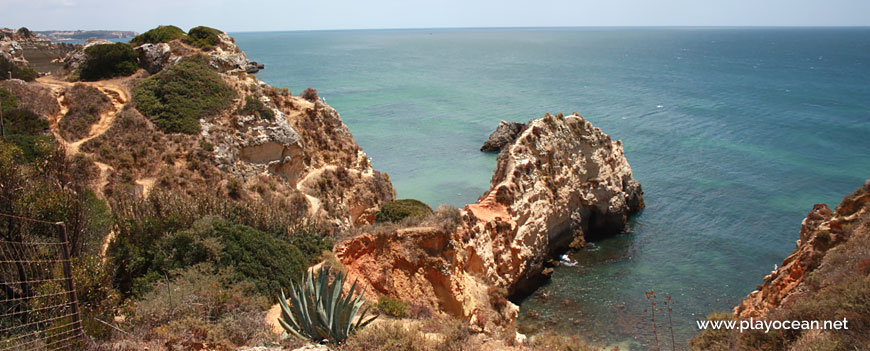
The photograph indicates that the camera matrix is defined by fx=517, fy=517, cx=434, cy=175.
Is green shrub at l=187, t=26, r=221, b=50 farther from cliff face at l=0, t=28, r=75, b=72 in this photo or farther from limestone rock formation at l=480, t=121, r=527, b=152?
limestone rock formation at l=480, t=121, r=527, b=152

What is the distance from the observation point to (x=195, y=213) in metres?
17.3

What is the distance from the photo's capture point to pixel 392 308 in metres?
14.8

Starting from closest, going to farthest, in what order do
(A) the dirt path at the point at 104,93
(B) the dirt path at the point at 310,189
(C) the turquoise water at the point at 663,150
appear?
1. (A) the dirt path at the point at 104,93
2. (C) the turquoise water at the point at 663,150
3. (B) the dirt path at the point at 310,189

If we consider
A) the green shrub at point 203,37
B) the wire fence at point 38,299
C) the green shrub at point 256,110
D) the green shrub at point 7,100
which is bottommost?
the wire fence at point 38,299

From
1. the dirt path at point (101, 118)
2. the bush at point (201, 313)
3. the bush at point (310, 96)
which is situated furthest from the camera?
the bush at point (310, 96)

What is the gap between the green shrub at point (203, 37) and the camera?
34.8 meters

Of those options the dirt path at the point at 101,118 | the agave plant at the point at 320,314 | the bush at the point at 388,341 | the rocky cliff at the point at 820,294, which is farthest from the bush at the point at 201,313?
the rocky cliff at the point at 820,294

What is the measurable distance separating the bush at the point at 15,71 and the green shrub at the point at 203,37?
9.03m

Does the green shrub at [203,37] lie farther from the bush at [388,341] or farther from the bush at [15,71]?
the bush at [388,341]

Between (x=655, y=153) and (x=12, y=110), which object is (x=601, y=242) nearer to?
(x=655, y=153)

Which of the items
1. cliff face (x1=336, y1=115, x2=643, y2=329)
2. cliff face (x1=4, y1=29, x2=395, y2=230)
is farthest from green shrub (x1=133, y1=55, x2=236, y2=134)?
cliff face (x1=336, y1=115, x2=643, y2=329)

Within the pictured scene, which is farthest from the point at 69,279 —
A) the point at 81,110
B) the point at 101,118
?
the point at 81,110

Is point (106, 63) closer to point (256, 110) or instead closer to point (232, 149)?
point (256, 110)

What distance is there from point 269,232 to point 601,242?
20.8m
